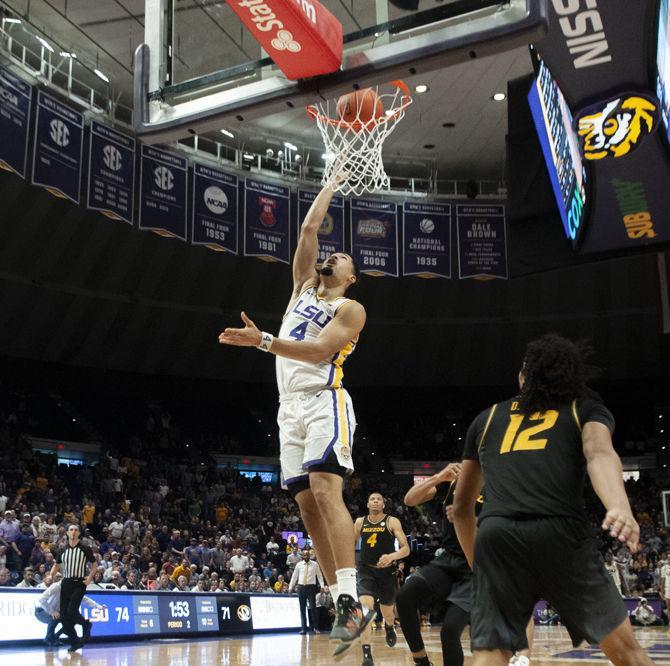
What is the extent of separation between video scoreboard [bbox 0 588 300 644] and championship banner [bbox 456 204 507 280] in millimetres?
10002

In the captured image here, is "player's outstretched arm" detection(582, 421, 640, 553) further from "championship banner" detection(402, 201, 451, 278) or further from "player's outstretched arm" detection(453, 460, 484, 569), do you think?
"championship banner" detection(402, 201, 451, 278)

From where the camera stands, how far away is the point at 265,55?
6.52 m

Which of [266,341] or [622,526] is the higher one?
[266,341]

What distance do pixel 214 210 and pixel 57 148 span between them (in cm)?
432

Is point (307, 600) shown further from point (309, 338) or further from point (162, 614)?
point (309, 338)

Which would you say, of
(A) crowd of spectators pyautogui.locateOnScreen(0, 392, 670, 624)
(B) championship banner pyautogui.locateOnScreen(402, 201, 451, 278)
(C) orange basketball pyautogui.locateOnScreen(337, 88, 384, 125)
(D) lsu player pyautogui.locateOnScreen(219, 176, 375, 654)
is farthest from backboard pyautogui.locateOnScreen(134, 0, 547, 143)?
(B) championship banner pyautogui.locateOnScreen(402, 201, 451, 278)

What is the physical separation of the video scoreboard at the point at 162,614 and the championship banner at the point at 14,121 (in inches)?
322

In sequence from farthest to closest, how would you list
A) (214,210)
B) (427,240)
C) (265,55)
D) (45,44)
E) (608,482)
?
1. (427,240)
2. (214,210)
3. (45,44)
4. (265,55)
5. (608,482)

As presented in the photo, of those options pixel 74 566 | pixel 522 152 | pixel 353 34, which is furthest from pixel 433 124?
pixel 353 34

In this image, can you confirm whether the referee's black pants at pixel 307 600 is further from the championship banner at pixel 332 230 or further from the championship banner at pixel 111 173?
the championship banner at pixel 111 173

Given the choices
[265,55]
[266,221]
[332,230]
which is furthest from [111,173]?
[265,55]

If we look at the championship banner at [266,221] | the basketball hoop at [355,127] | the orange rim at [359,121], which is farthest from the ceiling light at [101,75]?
the orange rim at [359,121]

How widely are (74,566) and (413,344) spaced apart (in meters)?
20.6

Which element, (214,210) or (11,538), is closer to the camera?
(11,538)
